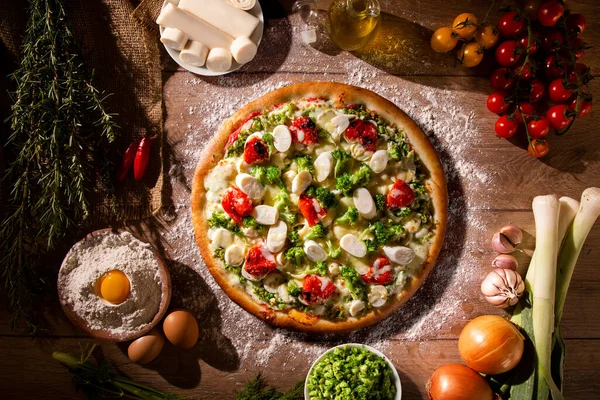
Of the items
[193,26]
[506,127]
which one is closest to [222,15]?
[193,26]

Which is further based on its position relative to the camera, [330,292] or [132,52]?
[132,52]

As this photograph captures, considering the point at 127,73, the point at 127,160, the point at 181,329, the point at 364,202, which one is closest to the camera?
the point at 364,202

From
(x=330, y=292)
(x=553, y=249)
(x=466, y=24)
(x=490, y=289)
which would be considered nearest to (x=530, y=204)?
(x=553, y=249)

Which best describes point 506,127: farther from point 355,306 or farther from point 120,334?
point 120,334

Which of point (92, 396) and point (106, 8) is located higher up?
point (106, 8)

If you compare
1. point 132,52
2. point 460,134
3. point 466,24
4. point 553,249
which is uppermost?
point 466,24

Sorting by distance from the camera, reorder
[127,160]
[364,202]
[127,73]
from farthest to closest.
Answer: [127,73] → [127,160] → [364,202]

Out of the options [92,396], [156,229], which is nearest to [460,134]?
[156,229]

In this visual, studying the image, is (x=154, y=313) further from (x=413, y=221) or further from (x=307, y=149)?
(x=413, y=221)
